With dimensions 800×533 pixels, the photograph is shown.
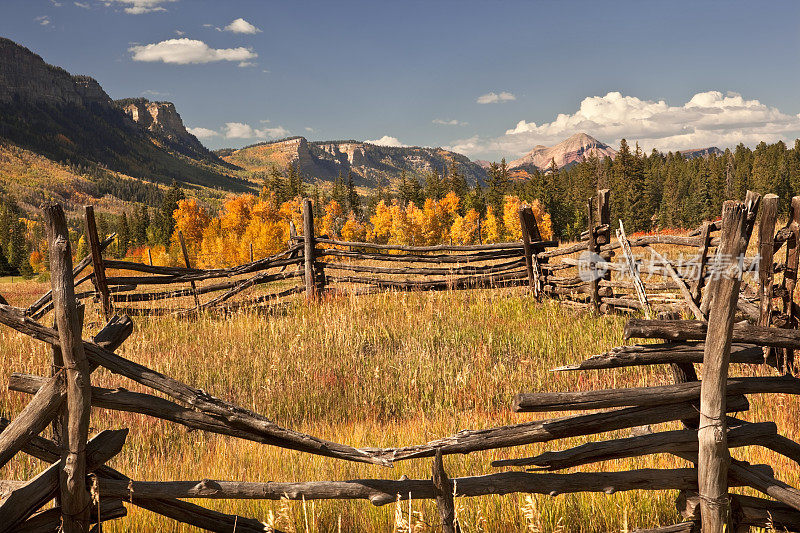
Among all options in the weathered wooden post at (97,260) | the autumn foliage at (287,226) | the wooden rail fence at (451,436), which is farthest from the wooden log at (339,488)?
the autumn foliage at (287,226)

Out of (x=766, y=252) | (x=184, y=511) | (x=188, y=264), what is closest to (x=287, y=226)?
(x=188, y=264)

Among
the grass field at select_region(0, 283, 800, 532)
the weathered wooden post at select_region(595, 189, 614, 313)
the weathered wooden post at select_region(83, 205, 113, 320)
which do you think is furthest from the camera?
the weathered wooden post at select_region(595, 189, 614, 313)

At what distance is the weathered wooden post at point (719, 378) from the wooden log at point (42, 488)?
299 cm

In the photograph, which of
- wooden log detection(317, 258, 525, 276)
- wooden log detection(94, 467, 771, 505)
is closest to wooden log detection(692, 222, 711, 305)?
wooden log detection(317, 258, 525, 276)

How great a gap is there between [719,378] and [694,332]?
0.28 meters

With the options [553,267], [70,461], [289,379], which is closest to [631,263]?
[553,267]

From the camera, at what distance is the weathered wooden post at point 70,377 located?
2.23 m

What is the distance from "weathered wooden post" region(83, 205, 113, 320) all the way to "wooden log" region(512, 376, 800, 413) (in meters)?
7.37

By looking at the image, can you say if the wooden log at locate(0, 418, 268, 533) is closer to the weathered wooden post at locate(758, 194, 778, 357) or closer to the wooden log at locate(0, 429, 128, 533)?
the wooden log at locate(0, 429, 128, 533)

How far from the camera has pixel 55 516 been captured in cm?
245

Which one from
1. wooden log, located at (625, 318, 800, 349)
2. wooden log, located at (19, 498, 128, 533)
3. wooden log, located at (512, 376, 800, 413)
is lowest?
wooden log, located at (19, 498, 128, 533)

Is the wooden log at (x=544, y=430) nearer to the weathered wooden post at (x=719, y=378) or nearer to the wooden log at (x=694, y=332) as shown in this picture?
the weathered wooden post at (x=719, y=378)

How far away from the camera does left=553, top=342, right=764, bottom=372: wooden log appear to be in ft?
8.44

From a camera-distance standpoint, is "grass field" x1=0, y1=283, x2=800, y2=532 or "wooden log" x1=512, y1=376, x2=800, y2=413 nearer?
"wooden log" x1=512, y1=376, x2=800, y2=413
